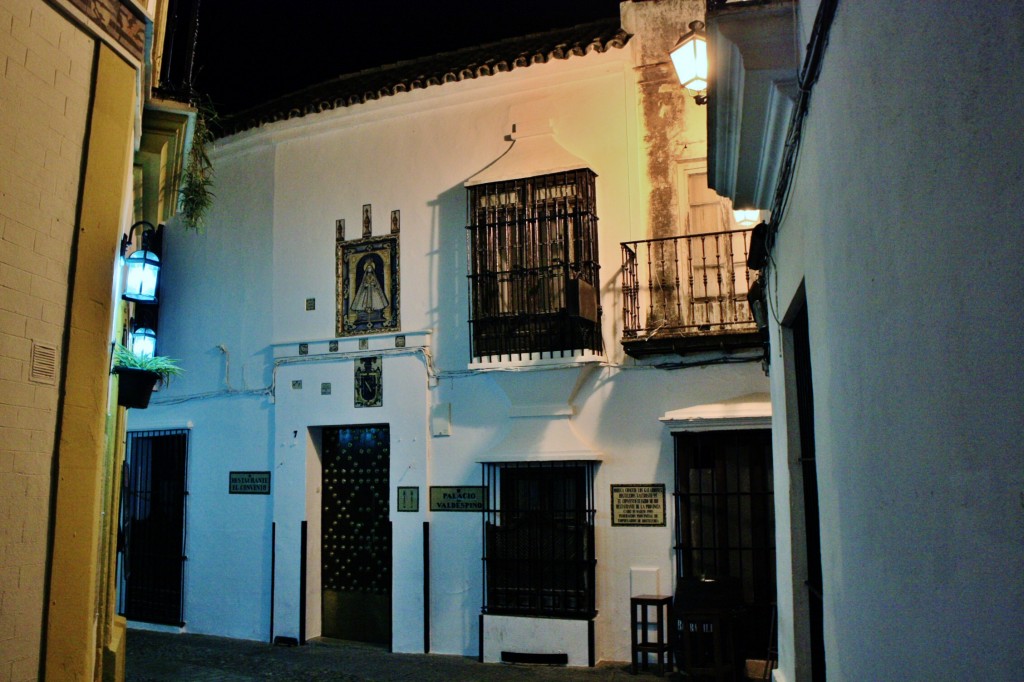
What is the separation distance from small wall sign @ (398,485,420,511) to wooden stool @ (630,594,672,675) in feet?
10.7

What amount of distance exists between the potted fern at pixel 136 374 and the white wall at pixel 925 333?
568cm

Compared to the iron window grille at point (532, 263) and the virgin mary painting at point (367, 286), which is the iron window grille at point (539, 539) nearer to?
the iron window grille at point (532, 263)

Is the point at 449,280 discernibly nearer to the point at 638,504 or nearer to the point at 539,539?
the point at 539,539

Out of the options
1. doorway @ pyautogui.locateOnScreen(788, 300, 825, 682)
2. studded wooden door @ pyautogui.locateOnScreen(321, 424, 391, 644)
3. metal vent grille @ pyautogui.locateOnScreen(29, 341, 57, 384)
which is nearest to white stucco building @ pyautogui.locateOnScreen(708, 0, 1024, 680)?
doorway @ pyautogui.locateOnScreen(788, 300, 825, 682)

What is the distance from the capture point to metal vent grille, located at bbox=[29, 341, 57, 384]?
5.22m

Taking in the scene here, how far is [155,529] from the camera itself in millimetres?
14031

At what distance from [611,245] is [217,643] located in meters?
7.87

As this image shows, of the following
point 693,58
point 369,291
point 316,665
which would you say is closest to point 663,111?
point 693,58

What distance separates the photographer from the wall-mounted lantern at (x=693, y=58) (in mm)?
7094

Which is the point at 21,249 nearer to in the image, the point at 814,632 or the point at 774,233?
the point at 774,233

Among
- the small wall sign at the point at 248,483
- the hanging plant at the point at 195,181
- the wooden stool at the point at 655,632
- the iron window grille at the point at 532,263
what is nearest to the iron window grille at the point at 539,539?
the wooden stool at the point at 655,632

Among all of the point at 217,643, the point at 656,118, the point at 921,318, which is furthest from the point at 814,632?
the point at 217,643

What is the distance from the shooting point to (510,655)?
10805 millimetres

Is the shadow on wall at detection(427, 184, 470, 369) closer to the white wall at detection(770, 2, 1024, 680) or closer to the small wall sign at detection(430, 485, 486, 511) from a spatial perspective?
the small wall sign at detection(430, 485, 486, 511)
